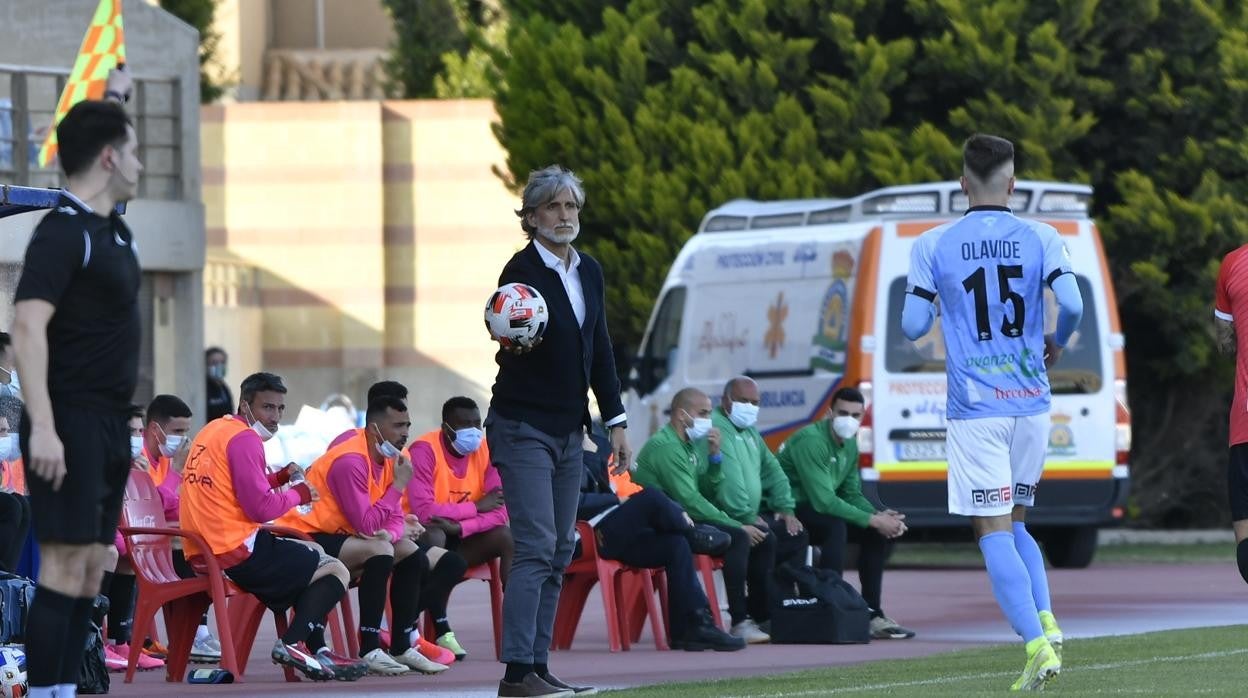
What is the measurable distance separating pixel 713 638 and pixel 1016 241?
4430 millimetres

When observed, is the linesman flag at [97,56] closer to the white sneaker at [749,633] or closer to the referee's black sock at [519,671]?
the white sneaker at [749,633]

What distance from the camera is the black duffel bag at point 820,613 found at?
13969 mm

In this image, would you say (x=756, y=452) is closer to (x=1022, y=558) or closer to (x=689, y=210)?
(x=1022, y=558)

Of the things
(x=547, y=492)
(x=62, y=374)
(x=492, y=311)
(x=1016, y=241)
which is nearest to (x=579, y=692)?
(x=547, y=492)

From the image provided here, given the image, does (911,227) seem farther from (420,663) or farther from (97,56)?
(420,663)

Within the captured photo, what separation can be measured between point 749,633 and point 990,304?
16.3 ft

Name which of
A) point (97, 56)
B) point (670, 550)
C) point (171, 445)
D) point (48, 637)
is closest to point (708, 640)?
point (670, 550)

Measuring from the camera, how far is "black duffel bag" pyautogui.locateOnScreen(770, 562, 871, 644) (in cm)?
1397

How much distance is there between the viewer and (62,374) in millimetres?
7758

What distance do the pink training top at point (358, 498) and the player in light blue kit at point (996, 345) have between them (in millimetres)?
3508

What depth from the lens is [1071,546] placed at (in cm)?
2100

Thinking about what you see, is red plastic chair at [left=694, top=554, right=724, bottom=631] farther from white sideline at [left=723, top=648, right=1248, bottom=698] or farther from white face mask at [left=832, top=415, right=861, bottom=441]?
white sideline at [left=723, top=648, right=1248, bottom=698]

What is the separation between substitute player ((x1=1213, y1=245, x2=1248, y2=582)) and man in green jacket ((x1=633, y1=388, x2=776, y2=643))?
13.9ft

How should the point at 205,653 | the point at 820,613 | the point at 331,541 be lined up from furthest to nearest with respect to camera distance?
1. the point at 820,613
2. the point at 205,653
3. the point at 331,541
